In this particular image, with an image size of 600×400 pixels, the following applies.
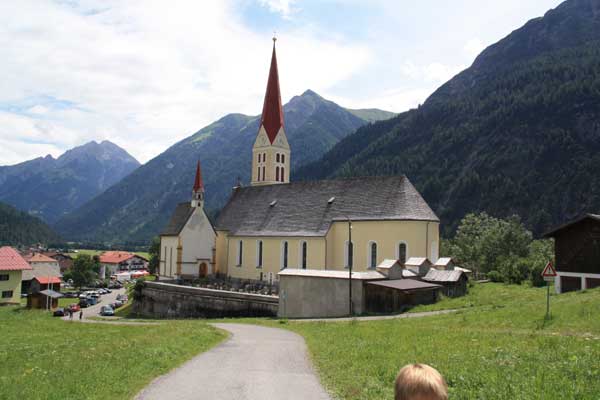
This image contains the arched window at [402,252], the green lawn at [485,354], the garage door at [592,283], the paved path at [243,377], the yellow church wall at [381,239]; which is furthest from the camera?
the arched window at [402,252]

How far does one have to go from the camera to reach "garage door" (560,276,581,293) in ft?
118

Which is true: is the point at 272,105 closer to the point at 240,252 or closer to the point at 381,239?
the point at 240,252

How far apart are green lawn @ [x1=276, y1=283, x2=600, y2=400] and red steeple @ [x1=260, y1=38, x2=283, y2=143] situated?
4840cm

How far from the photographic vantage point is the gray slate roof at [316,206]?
162 feet

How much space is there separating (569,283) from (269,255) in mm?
30344

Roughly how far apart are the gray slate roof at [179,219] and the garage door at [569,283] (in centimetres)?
4040

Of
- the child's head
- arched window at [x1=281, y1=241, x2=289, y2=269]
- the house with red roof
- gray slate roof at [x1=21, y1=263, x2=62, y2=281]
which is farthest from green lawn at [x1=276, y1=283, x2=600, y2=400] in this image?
gray slate roof at [x1=21, y1=263, x2=62, y2=281]

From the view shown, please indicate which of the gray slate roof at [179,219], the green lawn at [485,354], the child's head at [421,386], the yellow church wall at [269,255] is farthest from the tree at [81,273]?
the child's head at [421,386]

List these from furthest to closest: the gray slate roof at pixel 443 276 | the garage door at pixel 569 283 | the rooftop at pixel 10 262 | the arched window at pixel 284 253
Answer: the rooftop at pixel 10 262 → the arched window at pixel 284 253 → the gray slate roof at pixel 443 276 → the garage door at pixel 569 283

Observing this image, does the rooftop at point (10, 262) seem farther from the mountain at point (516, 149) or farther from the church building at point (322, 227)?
the mountain at point (516, 149)

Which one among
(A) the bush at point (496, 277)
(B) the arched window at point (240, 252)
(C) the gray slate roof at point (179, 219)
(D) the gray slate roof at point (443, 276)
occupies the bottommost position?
(A) the bush at point (496, 277)

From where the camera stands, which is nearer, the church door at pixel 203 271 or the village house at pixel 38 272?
the church door at pixel 203 271

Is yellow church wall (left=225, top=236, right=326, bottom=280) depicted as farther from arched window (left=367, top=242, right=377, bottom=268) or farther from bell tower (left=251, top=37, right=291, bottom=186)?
bell tower (left=251, top=37, right=291, bottom=186)

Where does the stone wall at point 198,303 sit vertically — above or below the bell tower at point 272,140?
below
